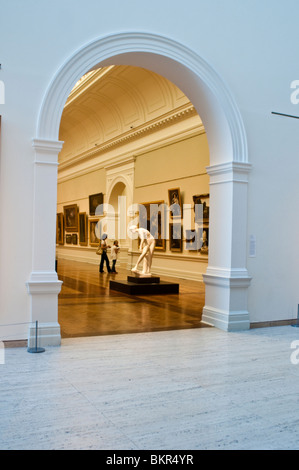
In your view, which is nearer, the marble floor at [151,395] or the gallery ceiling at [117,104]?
the marble floor at [151,395]

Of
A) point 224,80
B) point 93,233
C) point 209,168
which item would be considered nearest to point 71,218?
point 93,233

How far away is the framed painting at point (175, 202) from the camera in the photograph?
1794 cm

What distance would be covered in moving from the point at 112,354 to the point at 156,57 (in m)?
5.13

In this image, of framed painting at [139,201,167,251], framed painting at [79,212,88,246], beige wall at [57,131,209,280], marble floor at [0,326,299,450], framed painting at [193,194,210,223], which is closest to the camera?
marble floor at [0,326,299,450]

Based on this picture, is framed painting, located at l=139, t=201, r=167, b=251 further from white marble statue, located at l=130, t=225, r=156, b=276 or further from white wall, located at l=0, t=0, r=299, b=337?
white wall, located at l=0, t=0, r=299, b=337

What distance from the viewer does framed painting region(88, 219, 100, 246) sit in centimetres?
2636

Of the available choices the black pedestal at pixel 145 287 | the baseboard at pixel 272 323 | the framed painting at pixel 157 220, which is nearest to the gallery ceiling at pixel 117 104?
the framed painting at pixel 157 220

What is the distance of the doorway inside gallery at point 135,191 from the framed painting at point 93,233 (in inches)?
2.4

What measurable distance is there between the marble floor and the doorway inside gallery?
162cm

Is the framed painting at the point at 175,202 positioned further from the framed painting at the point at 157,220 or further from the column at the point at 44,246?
the column at the point at 44,246

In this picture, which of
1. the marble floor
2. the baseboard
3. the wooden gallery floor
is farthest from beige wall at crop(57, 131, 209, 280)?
the marble floor

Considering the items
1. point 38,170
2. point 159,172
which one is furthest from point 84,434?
point 159,172

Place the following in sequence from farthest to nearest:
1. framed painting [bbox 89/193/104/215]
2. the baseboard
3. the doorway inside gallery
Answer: framed painting [bbox 89/193/104/215] → the doorway inside gallery → the baseboard

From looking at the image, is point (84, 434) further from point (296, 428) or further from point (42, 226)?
point (42, 226)
